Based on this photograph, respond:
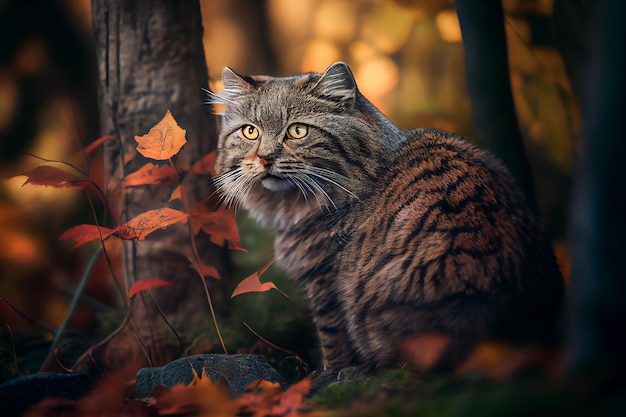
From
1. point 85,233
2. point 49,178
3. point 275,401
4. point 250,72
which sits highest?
point 250,72

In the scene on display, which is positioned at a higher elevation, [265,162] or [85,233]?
[265,162]

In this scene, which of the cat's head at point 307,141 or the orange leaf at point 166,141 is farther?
the orange leaf at point 166,141

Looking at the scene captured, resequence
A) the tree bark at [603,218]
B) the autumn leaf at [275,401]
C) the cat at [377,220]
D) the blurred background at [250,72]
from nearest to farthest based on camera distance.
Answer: the tree bark at [603,218] → the autumn leaf at [275,401] → the cat at [377,220] → the blurred background at [250,72]

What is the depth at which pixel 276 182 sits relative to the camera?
279cm

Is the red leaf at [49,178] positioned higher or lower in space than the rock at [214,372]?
higher

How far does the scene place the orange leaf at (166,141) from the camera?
2908 millimetres

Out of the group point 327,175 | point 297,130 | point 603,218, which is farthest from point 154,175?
point 603,218

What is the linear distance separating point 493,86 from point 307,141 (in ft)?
3.77

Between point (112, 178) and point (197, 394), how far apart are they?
1.57 m

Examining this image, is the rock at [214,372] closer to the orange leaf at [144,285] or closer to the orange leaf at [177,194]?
the orange leaf at [144,285]

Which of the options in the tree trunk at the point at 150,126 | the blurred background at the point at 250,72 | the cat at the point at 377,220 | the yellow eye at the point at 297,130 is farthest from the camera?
the blurred background at the point at 250,72

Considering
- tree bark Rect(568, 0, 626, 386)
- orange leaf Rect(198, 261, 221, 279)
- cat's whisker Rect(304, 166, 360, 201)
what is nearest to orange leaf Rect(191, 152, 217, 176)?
orange leaf Rect(198, 261, 221, 279)

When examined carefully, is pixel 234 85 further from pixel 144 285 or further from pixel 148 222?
pixel 144 285

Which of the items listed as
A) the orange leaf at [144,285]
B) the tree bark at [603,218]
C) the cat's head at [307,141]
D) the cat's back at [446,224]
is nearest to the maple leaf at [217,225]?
the cat's head at [307,141]
